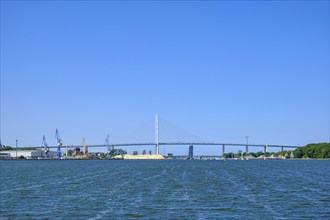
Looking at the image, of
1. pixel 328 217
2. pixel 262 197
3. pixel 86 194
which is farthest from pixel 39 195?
pixel 328 217

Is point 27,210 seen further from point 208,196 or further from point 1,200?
point 208,196

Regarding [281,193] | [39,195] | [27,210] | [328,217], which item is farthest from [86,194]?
[328,217]

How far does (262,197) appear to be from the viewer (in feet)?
120

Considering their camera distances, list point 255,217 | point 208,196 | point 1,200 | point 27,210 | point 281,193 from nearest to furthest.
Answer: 1. point 255,217
2. point 27,210
3. point 1,200
4. point 208,196
5. point 281,193

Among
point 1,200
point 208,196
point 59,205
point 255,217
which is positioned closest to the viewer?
point 255,217

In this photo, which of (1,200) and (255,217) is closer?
(255,217)

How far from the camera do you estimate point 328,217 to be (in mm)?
26984

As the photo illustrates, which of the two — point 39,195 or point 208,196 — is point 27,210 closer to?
point 39,195

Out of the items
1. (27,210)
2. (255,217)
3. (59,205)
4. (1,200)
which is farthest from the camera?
(1,200)

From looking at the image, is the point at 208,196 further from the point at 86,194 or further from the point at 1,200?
the point at 1,200

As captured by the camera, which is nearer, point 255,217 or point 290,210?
point 255,217

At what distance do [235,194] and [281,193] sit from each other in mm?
4327

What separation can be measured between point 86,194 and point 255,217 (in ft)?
54.6

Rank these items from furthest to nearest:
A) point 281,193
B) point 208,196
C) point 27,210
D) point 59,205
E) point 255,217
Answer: point 281,193 → point 208,196 → point 59,205 → point 27,210 → point 255,217
